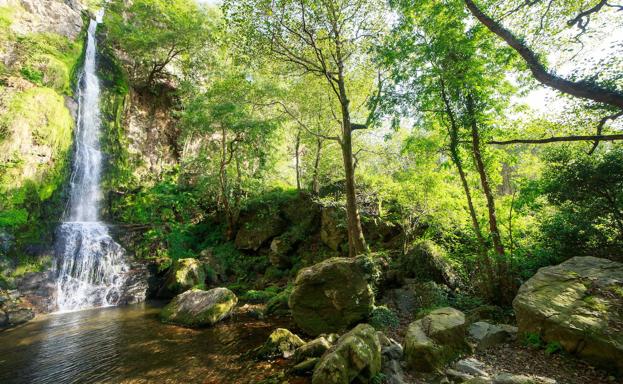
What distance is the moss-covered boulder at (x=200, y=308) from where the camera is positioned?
10008 mm

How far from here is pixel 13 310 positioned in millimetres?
10852

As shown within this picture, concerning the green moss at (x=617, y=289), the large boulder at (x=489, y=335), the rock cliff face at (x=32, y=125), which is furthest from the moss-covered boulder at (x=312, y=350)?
the rock cliff face at (x=32, y=125)

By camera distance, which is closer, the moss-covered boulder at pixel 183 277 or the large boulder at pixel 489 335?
the large boulder at pixel 489 335

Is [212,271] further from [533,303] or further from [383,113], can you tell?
[533,303]

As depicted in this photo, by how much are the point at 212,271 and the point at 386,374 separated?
12.6m

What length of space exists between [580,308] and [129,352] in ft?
33.6

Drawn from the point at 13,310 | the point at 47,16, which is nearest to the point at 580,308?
the point at 13,310

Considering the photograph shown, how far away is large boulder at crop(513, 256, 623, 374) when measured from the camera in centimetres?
500

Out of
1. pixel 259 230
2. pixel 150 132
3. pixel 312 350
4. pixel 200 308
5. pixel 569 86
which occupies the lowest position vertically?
pixel 312 350

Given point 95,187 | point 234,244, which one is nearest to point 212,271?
point 234,244

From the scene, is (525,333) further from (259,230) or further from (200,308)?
(259,230)

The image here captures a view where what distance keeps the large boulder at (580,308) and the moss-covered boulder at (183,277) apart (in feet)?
42.6

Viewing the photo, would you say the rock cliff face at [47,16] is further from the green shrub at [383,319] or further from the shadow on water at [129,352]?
the green shrub at [383,319]

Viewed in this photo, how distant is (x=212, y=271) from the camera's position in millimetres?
16125
